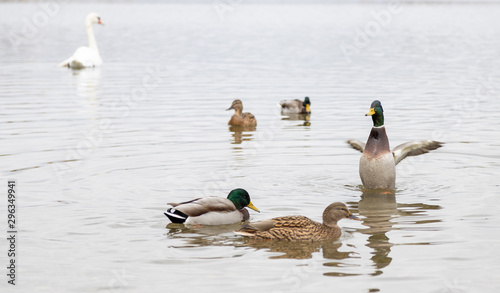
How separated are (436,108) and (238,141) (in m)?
7.25

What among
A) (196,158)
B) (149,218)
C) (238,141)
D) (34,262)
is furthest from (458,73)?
(34,262)

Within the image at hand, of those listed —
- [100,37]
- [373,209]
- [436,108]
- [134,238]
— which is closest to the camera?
[134,238]

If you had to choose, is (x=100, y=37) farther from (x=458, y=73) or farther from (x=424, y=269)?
(x=424, y=269)

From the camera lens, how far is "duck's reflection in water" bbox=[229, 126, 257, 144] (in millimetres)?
18500

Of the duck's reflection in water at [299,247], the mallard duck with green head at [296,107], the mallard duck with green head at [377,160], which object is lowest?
the duck's reflection in water at [299,247]

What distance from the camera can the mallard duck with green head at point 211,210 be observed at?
35.2ft

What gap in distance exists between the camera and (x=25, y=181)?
13609mm

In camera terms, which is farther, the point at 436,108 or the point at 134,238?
the point at 436,108

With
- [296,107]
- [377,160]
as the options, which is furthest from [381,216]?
[296,107]

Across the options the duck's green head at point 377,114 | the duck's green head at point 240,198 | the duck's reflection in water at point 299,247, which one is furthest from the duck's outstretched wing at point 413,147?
the duck's reflection in water at point 299,247

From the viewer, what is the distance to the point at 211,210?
10.9m
